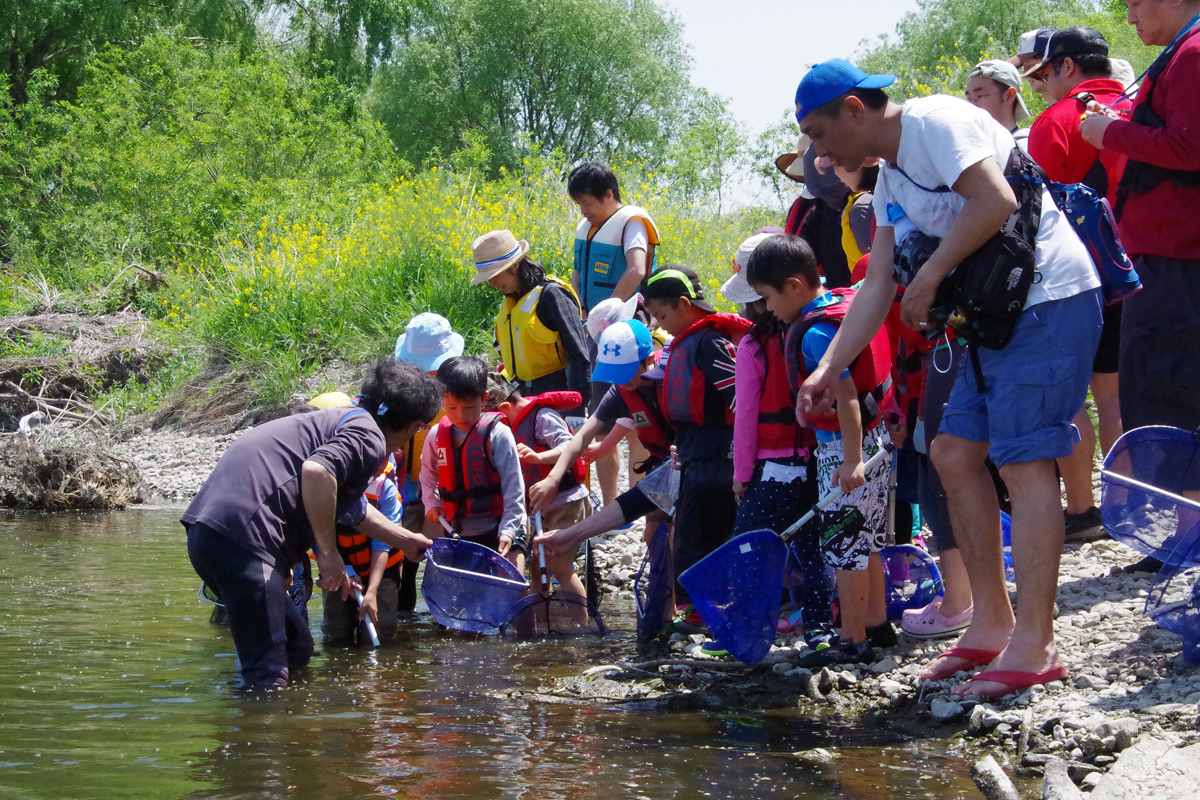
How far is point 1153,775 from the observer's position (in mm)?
2422

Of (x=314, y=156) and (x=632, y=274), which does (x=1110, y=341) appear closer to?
(x=632, y=274)

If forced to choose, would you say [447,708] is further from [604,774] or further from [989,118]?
[989,118]

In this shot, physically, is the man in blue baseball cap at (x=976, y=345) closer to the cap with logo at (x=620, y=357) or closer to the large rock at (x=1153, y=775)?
the large rock at (x=1153, y=775)

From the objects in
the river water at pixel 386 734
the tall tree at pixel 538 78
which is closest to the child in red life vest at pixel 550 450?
the river water at pixel 386 734

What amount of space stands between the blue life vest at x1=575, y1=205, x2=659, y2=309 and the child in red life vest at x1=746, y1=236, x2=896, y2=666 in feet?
8.29

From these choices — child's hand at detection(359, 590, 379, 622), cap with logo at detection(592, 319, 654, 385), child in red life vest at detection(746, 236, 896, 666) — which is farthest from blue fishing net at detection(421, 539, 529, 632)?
child in red life vest at detection(746, 236, 896, 666)

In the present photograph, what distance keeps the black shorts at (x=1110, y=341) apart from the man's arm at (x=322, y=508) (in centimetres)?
293

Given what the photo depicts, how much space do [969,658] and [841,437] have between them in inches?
31.6

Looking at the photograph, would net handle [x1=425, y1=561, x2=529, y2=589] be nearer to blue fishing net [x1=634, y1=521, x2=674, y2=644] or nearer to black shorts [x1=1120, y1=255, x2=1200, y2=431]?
blue fishing net [x1=634, y1=521, x2=674, y2=644]

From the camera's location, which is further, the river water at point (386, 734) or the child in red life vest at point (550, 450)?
the child in red life vest at point (550, 450)

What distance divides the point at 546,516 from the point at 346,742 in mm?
2220

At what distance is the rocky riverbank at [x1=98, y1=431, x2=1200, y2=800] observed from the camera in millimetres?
2707

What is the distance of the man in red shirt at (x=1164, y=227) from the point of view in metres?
3.61

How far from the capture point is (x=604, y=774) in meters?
2.90
